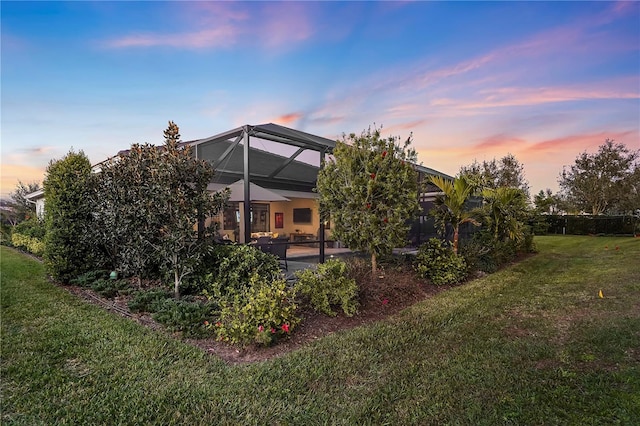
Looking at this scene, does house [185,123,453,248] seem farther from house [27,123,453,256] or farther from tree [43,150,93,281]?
tree [43,150,93,281]

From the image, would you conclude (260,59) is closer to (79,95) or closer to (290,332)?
(79,95)

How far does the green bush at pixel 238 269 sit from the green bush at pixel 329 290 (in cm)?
76

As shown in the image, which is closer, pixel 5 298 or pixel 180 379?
pixel 180 379

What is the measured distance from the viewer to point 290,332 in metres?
4.02

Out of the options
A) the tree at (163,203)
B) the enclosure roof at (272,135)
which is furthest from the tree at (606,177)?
the tree at (163,203)

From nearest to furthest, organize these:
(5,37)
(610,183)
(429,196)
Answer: (5,37) < (429,196) < (610,183)

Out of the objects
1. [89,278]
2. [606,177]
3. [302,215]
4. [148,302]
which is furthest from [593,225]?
[89,278]

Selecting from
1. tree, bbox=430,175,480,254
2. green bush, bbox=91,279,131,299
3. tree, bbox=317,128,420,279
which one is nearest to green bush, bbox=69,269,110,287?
green bush, bbox=91,279,131,299

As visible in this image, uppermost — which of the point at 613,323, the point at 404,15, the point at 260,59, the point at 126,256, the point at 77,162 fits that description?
the point at 404,15

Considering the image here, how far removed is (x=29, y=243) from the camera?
1213 centimetres

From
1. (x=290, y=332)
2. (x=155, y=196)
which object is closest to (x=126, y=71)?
(x=155, y=196)

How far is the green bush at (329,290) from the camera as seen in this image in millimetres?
4754

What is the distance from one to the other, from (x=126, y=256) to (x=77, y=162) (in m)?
2.75

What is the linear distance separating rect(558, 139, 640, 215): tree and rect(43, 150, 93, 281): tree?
31.7 m
